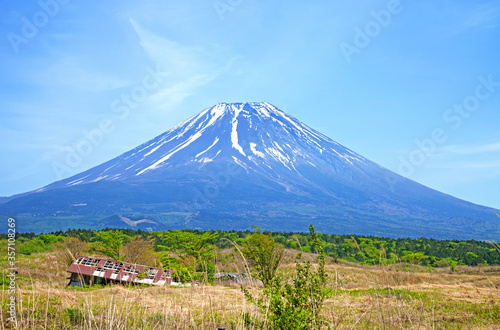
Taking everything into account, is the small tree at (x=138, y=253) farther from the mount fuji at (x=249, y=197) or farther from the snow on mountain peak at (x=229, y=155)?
the snow on mountain peak at (x=229, y=155)

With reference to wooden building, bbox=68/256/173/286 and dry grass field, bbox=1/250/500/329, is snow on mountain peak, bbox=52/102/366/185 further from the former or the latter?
dry grass field, bbox=1/250/500/329

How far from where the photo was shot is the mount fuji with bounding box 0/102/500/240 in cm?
12900

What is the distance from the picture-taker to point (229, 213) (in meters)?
139

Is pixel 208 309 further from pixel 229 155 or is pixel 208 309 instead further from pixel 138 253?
pixel 229 155

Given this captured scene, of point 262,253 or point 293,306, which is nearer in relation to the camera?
point 293,306

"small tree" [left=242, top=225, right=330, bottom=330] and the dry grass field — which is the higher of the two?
"small tree" [left=242, top=225, right=330, bottom=330]

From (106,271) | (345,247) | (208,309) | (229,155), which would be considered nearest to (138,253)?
(106,271)

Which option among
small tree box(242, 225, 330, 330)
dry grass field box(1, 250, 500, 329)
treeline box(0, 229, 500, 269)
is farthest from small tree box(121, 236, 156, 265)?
small tree box(242, 225, 330, 330)

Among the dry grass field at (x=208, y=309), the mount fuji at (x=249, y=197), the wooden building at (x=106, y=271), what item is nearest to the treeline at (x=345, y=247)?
the wooden building at (x=106, y=271)

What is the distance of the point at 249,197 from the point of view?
497 ft

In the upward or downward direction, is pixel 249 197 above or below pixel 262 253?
above

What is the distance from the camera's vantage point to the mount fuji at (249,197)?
129000 mm

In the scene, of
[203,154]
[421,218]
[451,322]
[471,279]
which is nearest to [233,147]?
[203,154]

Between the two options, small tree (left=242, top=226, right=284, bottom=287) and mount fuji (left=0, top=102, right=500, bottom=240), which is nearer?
small tree (left=242, top=226, right=284, bottom=287)
